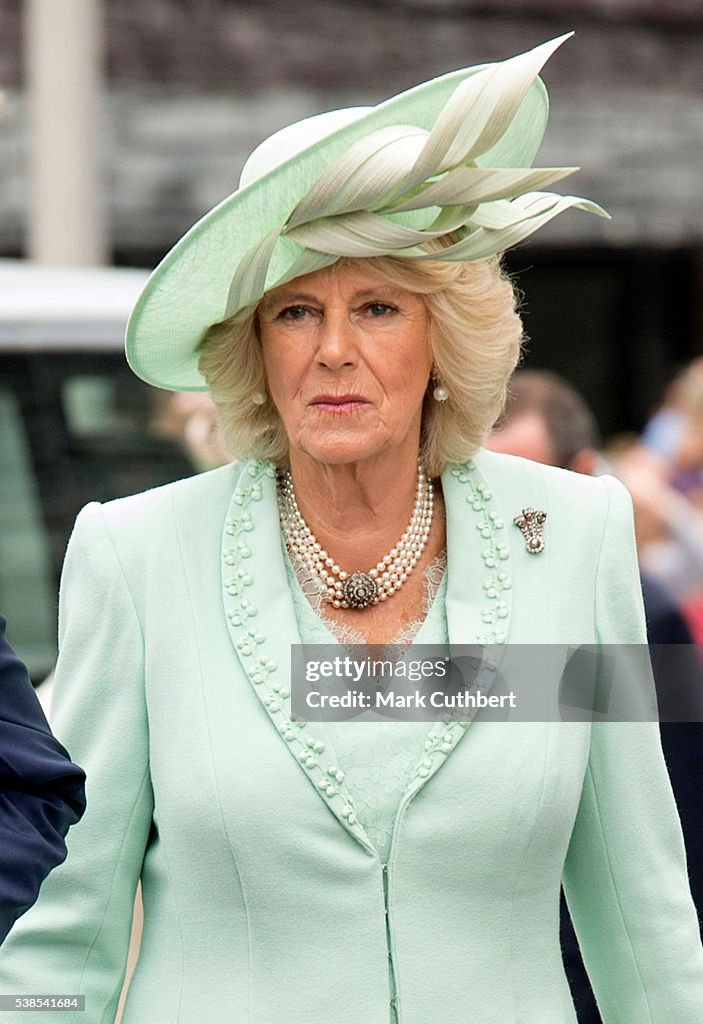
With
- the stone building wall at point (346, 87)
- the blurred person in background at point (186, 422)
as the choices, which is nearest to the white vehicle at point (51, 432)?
the blurred person in background at point (186, 422)

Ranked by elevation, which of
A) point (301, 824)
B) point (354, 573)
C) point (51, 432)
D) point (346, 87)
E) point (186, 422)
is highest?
point (346, 87)

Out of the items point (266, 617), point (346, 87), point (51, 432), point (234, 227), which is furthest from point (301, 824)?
point (346, 87)

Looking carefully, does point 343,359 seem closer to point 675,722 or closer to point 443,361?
point 443,361

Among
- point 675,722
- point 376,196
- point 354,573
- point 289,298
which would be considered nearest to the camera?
point 376,196

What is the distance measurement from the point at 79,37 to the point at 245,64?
7.81ft

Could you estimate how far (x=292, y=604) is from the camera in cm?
294

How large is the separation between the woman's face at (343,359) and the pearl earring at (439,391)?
101 millimetres

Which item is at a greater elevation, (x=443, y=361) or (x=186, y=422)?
(x=186, y=422)

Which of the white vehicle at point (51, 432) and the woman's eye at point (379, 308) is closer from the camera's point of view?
the woman's eye at point (379, 308)

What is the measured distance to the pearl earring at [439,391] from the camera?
3.01m

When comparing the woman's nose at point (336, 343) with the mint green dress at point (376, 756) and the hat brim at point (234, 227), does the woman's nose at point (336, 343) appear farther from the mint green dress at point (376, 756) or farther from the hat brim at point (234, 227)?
the mint green dress at point (376, 756)

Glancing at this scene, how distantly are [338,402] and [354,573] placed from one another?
0.29 meters

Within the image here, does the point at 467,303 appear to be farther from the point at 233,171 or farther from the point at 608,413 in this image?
the point at 608,413

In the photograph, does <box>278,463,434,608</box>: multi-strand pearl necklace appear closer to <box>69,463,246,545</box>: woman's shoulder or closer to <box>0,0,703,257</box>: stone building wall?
<box>69,463,246,545</box>: woman's shoulder
